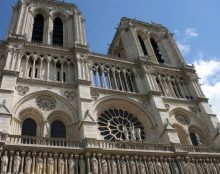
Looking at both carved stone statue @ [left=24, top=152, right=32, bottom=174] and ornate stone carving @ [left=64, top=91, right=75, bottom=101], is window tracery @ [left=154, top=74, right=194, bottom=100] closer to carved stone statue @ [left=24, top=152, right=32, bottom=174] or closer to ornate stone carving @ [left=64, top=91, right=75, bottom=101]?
ornate stone carving @ [left=64, top=91, right=75, bottom=101]

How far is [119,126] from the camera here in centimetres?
2017

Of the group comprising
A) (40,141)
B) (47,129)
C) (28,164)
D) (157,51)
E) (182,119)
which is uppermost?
(157,51)

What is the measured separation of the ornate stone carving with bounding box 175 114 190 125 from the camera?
72.6 ft

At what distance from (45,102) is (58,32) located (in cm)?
961

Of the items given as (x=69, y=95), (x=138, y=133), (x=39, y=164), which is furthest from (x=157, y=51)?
(x=39, y=164)

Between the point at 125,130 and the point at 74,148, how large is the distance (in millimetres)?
4966

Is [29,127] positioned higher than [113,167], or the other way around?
[29,127]

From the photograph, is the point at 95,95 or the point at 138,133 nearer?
the point at 138,133

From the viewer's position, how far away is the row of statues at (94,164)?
14.0m

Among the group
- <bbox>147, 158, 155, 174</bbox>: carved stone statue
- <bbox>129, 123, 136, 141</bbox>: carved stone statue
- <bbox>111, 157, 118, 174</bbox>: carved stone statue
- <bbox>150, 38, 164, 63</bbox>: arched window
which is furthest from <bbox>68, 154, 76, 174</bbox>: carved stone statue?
<bbox>150, 38, 164, 63</bbox>: arched window

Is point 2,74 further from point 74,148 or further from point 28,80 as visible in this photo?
point 74,148

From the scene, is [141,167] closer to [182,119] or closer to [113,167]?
[113,167]

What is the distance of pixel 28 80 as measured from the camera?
1908 cm

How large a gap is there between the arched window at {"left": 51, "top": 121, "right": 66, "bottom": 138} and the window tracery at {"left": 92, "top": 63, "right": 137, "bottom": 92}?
4993 mm
